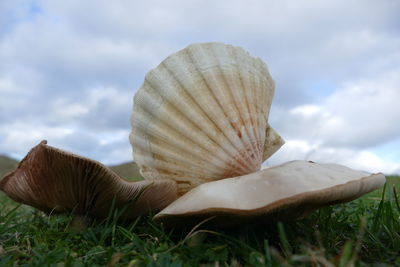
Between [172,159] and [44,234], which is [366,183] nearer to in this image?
[172,159]

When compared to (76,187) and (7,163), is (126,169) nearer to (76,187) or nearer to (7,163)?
(7,163)

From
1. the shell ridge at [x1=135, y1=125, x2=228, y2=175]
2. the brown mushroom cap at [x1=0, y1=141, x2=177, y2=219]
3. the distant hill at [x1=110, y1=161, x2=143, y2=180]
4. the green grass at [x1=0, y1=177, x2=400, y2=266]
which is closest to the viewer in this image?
the green grass at [x1=0, y1=177, x2=400, y2=266]

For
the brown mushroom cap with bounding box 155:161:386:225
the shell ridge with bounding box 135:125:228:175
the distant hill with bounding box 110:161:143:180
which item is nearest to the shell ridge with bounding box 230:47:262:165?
the shell ridge with bounding box 135:125:228:175

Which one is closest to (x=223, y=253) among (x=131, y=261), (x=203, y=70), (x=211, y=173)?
(x=131, y=261)

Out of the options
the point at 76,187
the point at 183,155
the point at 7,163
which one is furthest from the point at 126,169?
the point at 76,187

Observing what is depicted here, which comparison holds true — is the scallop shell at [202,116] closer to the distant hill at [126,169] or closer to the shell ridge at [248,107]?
the shell ridge at [248,107]

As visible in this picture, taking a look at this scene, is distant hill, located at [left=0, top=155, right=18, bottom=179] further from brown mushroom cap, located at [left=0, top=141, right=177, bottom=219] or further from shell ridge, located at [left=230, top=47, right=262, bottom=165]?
shell ridge, located at [left=230, top=47, right=262, bottom=165]

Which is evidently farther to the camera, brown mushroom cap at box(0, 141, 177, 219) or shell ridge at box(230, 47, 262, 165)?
shell ridge at box(230, 47, 262, 165)

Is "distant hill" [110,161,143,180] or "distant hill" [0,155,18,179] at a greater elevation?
"distant hill" [0,155,18,179]
